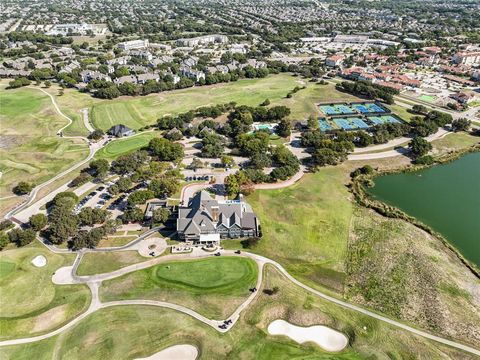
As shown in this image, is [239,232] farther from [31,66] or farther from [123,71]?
[31,66]

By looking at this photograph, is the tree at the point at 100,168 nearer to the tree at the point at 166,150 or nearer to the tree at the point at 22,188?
the tree at the point at 166,150

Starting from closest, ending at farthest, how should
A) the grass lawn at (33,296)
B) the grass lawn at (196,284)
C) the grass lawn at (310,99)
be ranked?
the grass lawn at (33,296) < the grass lawn at (196,284) < the grass lawn at (310,99)

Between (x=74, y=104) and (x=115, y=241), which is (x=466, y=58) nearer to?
(x=74, y=104)

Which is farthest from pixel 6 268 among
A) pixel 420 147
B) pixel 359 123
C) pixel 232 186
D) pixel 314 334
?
pixel 359 123

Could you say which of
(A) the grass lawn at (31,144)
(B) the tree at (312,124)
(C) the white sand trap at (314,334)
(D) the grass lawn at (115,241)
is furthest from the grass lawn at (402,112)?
(A) the grass lawn at (31,144)

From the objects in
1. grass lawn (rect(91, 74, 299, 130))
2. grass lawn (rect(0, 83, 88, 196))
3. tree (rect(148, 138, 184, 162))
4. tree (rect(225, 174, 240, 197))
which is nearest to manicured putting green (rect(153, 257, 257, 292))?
tree (rect(225, 174, 240, 197))

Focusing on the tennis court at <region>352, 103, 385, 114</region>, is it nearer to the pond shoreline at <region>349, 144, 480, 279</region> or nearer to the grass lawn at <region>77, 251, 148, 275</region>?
the pond shoreline at <region>349, 144, 480, 279</region>
